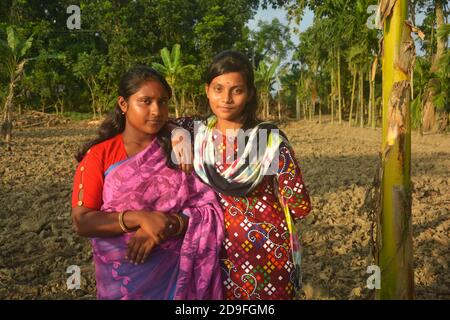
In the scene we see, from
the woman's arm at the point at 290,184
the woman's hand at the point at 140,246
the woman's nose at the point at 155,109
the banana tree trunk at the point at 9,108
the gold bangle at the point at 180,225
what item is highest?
the banana tree trunk at the point at 9,108

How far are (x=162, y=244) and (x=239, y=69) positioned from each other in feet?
2.27

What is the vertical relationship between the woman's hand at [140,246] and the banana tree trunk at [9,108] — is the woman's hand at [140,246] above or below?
below

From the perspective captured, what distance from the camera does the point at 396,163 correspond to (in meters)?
1.79

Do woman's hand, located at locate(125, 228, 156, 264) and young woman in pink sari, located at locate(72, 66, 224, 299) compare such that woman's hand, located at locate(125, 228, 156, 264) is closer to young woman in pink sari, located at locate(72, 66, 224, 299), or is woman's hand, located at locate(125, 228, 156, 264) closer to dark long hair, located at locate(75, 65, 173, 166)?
young woman in pink sari, located at locate(72, 66, 224, 299)

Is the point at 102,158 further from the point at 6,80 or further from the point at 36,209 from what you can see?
the point at 6,80

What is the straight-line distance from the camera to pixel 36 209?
5.48 metres

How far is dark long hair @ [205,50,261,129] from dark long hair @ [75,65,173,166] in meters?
0.18

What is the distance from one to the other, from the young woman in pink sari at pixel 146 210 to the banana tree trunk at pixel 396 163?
28.0 inches

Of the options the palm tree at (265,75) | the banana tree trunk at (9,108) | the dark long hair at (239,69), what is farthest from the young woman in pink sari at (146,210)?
the palm tree at (265,75)

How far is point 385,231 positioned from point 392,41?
2.54 feet

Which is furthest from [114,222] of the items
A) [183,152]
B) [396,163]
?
[396,163]

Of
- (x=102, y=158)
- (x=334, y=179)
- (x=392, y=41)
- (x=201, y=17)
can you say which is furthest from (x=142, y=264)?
(x=201, y=17)

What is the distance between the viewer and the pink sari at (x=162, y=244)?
1.57 meters

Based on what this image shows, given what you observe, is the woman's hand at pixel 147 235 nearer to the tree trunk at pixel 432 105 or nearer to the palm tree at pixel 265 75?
the tree trunk at pixel 432 105
